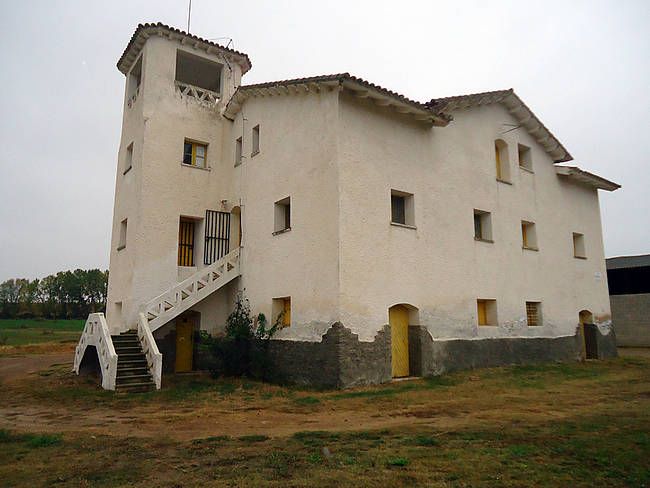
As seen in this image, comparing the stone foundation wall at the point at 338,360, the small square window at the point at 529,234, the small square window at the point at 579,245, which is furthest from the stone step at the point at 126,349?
the small square window at the point at 579,245

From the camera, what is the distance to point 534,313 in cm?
1847

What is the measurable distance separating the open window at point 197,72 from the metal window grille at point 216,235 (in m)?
4.96

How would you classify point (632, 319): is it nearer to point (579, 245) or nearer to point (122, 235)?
point (579, 245)

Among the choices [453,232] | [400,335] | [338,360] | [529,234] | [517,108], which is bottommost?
[338,360]

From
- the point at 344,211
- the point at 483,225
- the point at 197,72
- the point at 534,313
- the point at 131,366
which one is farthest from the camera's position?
the point at 197,72

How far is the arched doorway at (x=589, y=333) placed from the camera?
20.5m

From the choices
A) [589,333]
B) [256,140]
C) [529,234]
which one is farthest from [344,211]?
[589,333]

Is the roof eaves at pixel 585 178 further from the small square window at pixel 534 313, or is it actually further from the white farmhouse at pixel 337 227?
the small square window at pixel 534 313

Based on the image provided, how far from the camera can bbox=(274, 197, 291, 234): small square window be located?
15180 mm

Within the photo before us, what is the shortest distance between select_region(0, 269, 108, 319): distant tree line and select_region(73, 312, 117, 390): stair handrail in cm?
6409

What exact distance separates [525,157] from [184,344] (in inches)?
634

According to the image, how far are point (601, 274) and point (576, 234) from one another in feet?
8.10

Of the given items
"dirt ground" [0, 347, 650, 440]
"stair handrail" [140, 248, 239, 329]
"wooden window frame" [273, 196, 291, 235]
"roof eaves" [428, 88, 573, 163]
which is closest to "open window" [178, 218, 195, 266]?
"stair handrail" [140, 248, 239, 329]

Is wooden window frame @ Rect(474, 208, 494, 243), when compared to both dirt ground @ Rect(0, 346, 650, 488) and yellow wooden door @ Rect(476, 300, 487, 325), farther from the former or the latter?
dirt ground @ Rect(0, 346, 650, 488)
